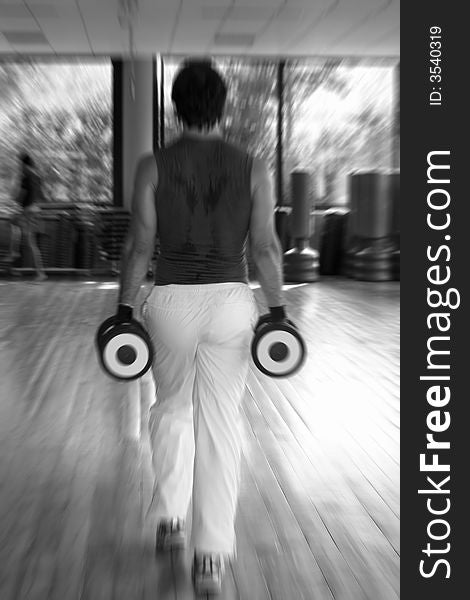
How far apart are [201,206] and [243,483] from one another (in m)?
1.36

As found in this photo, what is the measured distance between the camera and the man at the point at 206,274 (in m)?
2.48

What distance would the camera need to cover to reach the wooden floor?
2.59m

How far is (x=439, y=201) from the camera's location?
8.54ft

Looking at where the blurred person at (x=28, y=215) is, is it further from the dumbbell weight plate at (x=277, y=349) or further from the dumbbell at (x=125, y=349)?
the dumbbell weight plate at (x=277, y=349)

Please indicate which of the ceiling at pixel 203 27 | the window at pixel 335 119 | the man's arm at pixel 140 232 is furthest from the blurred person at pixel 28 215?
the man's arm at pixel 140 232

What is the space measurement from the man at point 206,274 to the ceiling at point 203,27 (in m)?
5.57

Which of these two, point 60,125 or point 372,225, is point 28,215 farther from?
point 372,225

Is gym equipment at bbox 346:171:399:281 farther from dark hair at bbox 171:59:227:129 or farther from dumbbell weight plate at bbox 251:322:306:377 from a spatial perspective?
dark hair at bbox 171:59:227:129

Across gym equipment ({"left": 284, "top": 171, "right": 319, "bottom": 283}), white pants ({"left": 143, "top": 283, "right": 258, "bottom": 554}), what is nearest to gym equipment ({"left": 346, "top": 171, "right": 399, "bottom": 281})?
gym equipment ({"left": 284, "top": 171, "right": 319, "bottom": 283})

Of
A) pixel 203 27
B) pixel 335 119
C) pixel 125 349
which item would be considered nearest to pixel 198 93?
pixel 125 349

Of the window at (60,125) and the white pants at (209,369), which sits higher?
the window at (60,125)

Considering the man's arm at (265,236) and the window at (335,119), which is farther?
the window at (335,119)

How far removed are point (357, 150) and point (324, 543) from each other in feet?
33.3

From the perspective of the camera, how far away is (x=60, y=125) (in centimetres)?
1202
